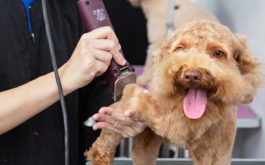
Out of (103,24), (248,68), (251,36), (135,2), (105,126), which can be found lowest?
(105,126)

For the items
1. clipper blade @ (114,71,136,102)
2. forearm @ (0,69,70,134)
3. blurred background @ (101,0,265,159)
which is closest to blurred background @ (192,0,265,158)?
blurred background @ (101,0,265,159)

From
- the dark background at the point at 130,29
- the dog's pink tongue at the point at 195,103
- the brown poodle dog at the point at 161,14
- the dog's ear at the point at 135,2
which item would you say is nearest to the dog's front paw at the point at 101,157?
the dog's pink tongue at the point at 195,103

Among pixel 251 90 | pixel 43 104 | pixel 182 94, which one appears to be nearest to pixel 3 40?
pixel 43 104

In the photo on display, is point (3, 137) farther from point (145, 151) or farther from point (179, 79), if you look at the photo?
point (179, 79)

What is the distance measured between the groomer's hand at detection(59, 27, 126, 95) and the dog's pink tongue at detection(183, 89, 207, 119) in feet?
0.58

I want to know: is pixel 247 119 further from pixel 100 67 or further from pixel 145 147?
pixel 100 67

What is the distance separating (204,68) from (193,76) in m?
0.03

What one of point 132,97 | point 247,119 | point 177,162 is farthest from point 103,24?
point 247,119

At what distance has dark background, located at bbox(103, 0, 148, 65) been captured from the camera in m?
Result: 1.73

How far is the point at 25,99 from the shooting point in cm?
63

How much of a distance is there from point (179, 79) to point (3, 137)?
0.46 metres

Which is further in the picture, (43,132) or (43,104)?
(43,132)

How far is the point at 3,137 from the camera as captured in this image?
0.74 m

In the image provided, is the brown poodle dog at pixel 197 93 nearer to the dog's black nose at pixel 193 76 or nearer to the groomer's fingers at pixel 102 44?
the dog's black nose at pixel 193 76
